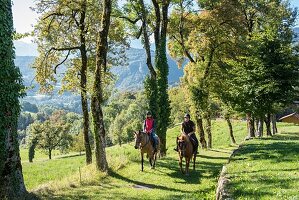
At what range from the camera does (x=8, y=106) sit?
12.6 meters

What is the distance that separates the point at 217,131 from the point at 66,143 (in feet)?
195

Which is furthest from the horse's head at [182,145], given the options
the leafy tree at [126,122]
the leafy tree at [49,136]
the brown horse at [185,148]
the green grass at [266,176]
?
the leafy tree at [126,122]

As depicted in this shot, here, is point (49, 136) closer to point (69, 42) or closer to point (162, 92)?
point (69, 42)

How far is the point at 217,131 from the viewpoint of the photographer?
2603 inches

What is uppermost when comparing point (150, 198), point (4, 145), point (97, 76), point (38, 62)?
A: point (38, 62)

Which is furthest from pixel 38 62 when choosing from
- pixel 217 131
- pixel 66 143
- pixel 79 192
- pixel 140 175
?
pixel 66 143

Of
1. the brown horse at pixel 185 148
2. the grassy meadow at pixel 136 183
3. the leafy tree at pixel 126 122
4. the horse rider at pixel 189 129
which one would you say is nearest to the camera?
the grassy meadow at pixel 136 183

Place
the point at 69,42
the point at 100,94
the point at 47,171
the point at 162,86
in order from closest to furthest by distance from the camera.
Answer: the point at 100,94
the point at 162,86
the point at 69,42
the point at 47,171

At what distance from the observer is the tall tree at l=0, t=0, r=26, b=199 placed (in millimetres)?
12367

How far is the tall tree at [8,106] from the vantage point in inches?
487

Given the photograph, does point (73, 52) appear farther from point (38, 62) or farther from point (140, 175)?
point (140, 175)

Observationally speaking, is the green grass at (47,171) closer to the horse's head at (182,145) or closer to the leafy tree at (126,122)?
the horse's head at (182,145)

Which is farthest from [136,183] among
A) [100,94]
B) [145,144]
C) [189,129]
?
[100,94]

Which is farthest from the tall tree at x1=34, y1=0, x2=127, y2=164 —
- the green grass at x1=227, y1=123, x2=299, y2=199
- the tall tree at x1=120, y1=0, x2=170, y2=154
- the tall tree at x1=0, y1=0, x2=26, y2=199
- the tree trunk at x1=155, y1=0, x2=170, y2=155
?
the tall tree at x1=0, y1=0, x2=26, y2=199
